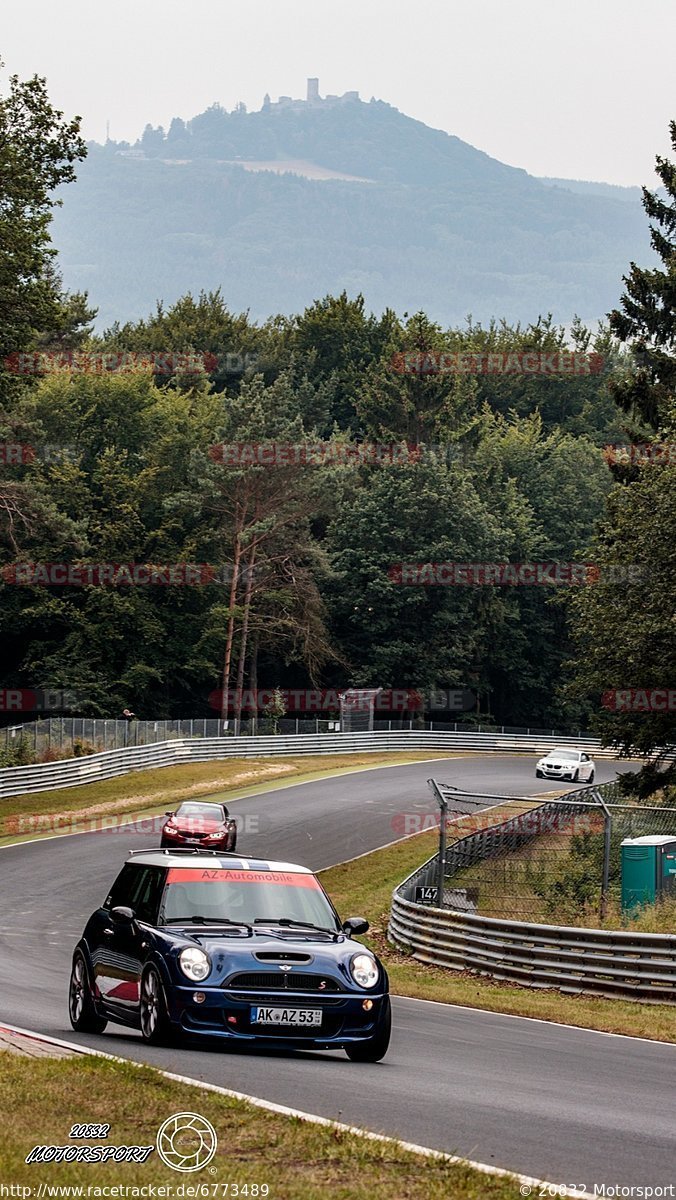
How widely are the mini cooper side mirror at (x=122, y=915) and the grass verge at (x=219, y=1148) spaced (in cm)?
254

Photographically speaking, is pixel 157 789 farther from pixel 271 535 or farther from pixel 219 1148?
pixel 219 1148

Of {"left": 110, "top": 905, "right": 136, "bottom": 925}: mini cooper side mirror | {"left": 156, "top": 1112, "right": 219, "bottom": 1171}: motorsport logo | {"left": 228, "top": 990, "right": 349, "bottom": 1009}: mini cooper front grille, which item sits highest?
{"left": 110, "top": 905, "right": 136, "bottom": 925}: mini cooper side mirror

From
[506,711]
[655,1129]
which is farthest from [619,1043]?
[506,711]

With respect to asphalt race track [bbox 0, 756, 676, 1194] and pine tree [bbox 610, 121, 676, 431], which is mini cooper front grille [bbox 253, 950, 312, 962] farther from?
pine tree [bbox 610, 121, 676, 431]

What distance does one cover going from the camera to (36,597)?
77.6m

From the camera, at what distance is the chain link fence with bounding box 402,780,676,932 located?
2169 cm

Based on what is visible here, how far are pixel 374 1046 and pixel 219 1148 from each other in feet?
12.9

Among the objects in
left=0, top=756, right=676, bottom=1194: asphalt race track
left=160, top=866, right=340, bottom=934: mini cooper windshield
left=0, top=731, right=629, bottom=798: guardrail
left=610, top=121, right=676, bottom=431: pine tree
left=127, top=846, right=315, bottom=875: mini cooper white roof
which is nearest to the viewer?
left=0, top=756, right=676, bottom=1194: asphalt race track

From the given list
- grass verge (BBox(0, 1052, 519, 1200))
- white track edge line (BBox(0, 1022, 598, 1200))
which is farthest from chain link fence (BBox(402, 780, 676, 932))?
grass verge (BBox(0, 1052, 519, 1200))

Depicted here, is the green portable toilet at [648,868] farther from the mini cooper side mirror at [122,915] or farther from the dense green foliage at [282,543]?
the dense green foliage at [282,543]

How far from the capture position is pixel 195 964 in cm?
1105

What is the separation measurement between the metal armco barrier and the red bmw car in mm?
10192

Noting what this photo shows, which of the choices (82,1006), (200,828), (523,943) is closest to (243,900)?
(82,1006)

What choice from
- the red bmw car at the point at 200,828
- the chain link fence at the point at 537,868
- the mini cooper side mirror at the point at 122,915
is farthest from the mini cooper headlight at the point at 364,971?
the red bmw car at the point at 200,828
